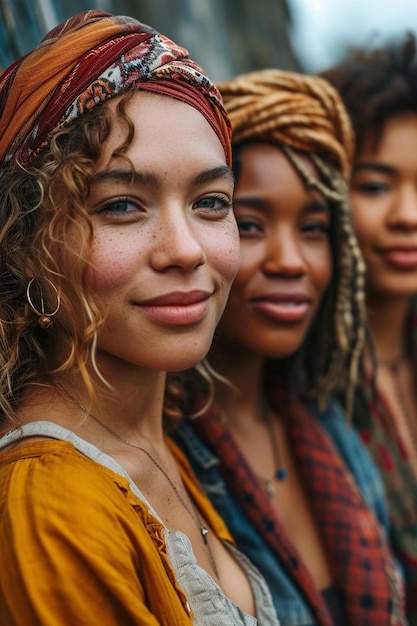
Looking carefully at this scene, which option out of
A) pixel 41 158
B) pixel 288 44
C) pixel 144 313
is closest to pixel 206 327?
pixel 144 313

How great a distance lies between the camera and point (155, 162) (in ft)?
4.57

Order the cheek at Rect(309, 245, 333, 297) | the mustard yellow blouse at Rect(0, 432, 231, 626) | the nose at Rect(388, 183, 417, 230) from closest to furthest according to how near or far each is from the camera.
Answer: the mustard yellow blouse at Rect(0, 432, 231, 626), the cheek at Rect(309, 245, 333, 297), the nose at Rect(388, 183, 417, 230)

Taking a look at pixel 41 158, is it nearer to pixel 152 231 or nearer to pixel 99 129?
pixel 99 129

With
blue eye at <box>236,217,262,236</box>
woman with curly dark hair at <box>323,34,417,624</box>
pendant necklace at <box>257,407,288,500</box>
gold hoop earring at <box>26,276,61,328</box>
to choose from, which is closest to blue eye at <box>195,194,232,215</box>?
gold hoop earring at <box>26,276,61,328</box>

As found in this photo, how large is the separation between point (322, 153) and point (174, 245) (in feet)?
3.47

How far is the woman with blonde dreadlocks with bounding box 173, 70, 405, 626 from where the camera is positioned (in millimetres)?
2121

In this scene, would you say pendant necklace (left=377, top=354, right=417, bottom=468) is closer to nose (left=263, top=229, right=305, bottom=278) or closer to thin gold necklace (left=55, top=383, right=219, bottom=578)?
nose (left=263, top=229, right=305, bottom=278)

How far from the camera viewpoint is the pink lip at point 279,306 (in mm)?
2182

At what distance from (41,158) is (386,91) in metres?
1.83

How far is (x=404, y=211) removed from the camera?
2.71 m

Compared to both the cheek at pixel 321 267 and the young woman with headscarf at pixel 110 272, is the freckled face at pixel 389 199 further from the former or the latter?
the young woman with headscarf at pixel 110 272

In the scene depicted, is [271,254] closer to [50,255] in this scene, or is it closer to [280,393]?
[280,393]

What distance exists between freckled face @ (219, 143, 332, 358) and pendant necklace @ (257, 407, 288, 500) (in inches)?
13.3

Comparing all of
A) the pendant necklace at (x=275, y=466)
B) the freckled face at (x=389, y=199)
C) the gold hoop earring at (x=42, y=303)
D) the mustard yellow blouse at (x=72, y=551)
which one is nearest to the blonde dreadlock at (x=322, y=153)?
the pendant necklace at (x=275, y=466)
